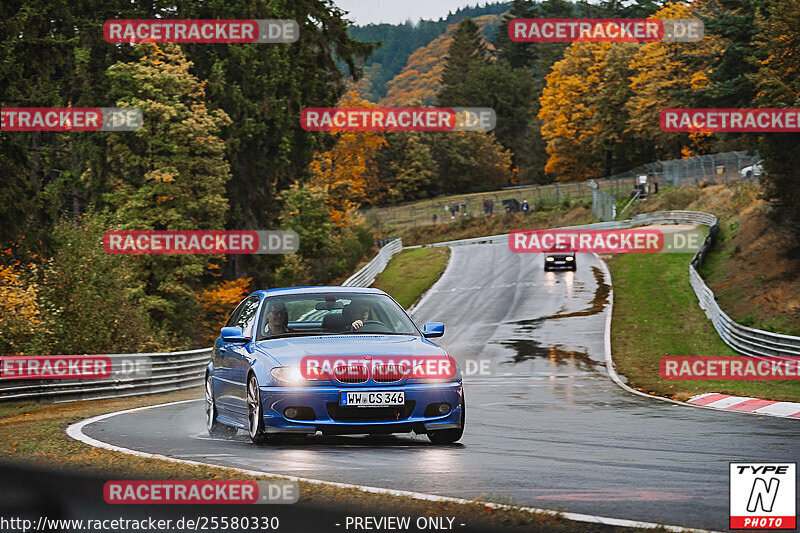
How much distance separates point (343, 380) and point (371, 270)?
51300 millimetres

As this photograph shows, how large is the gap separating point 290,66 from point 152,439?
126 ft

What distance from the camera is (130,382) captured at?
2633cm

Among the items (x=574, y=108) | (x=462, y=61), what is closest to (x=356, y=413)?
(x=574, y=108)

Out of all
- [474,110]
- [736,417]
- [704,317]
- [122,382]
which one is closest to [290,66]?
[704,317]

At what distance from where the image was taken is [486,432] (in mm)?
12656

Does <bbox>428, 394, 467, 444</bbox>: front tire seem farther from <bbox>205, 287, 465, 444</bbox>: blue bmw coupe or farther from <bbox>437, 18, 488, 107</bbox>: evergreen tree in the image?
<bbox>437, 18, 488, 107</bbox>: evergreen tree

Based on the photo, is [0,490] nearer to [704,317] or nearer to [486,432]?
[486,432]

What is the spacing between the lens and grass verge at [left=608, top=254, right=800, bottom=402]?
22250 millimetres

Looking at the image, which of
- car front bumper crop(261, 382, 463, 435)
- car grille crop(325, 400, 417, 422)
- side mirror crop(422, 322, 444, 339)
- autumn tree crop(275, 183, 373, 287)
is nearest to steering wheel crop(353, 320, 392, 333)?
side mirror crop(422, 322, 444, 339)

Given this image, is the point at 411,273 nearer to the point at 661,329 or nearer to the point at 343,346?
the point at 661,329

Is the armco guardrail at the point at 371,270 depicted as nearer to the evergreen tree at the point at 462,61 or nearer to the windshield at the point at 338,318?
the windshield at the point at 338,318

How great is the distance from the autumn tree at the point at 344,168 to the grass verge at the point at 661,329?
23902 millimetres

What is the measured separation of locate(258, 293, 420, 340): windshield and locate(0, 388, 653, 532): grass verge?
7.65 feet

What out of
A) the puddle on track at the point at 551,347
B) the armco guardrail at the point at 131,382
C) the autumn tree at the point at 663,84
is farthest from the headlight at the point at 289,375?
the autumn tree at the point at 663,84
